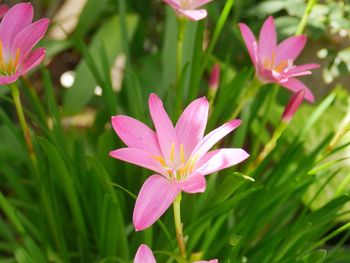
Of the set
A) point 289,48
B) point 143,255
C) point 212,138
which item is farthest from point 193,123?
point 289,48

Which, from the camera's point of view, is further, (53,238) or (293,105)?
(53,238)

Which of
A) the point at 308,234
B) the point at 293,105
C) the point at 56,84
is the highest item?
the point at 293,105

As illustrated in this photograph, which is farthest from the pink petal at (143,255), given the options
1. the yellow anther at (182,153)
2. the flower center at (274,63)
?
the flower center at (274,63)

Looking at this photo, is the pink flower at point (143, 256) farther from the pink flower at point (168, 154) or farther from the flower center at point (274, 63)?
the flower center at point (274, 63)

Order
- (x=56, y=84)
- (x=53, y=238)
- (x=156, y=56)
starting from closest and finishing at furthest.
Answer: (x=53, y=238) < (x=156, y=56) < (x=56, y=84)

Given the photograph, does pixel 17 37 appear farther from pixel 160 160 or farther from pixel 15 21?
pixel 160 160

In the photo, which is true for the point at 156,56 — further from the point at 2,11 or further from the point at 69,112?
the point at 2,11

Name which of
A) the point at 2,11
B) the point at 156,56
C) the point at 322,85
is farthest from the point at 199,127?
the point at 322,85
